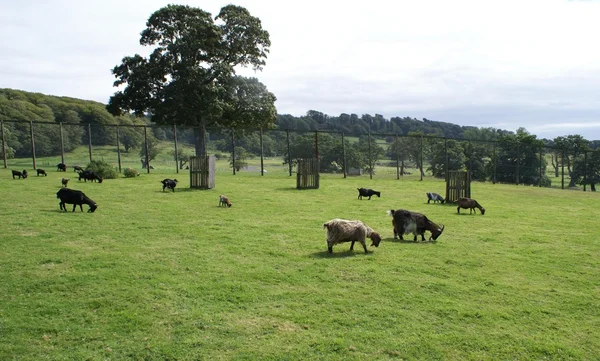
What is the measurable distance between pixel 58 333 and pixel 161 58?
42.8 m

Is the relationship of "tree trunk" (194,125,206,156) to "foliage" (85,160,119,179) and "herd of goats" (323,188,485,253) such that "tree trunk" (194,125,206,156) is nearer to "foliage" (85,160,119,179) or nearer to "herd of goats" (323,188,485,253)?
"foliage" (85,160,119,179)

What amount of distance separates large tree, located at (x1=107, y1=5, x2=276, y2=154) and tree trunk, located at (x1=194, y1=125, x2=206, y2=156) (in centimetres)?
9

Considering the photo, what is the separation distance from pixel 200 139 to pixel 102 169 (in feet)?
48.8

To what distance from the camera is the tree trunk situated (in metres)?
44.8

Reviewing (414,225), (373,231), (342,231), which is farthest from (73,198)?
(414,225)

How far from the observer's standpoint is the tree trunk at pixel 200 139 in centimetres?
4484

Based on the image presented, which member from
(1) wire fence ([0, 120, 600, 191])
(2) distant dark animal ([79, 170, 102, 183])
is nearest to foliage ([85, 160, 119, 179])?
(2) distant dark animal ([79, 170, 102, 183])

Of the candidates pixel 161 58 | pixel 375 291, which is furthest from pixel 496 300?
pixel 161 58

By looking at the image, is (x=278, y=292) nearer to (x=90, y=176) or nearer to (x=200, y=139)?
(x=90, y=176)

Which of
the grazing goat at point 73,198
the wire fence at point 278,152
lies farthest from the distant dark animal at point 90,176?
the grazing goat at point 73,198

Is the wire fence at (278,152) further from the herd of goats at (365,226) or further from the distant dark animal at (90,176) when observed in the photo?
the herd of goats at (365,226)

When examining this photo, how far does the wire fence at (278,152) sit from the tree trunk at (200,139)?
1.96 feet

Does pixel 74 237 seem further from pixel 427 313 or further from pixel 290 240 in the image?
pixel 427 313

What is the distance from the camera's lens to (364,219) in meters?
19.1
